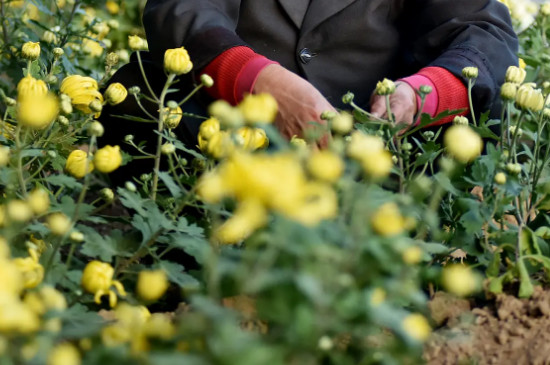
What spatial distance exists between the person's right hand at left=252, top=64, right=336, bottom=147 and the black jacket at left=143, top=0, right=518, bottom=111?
20 centimetres

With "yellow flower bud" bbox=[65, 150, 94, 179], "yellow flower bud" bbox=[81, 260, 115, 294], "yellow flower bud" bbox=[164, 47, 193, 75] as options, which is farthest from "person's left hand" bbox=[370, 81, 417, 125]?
"yellow flower bud" bbox=[81, 260, 115, 294]

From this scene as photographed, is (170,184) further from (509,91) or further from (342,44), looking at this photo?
(342,44)

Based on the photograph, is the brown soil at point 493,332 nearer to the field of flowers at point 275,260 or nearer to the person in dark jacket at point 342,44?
the field of flowers at point 275,260

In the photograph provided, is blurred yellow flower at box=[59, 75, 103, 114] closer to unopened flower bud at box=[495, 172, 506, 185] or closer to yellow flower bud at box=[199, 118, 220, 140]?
yellow flower bud at box=[199, 118, 220, 140]

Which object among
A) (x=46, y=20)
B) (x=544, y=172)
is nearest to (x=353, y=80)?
(x=544, y=172)

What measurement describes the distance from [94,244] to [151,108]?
0.68 metres

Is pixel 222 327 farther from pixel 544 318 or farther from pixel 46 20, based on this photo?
pixel 46 20

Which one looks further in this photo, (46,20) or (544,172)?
(46,20)

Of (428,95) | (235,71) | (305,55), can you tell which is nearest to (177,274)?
(235,71)

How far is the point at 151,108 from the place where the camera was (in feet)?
5.47

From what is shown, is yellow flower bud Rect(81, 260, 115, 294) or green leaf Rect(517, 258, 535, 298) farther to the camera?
green leaf Rect(517, 258, 535, 298)

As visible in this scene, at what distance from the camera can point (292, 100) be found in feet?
4.37

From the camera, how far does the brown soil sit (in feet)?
3.19

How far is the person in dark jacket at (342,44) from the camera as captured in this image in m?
1.47
